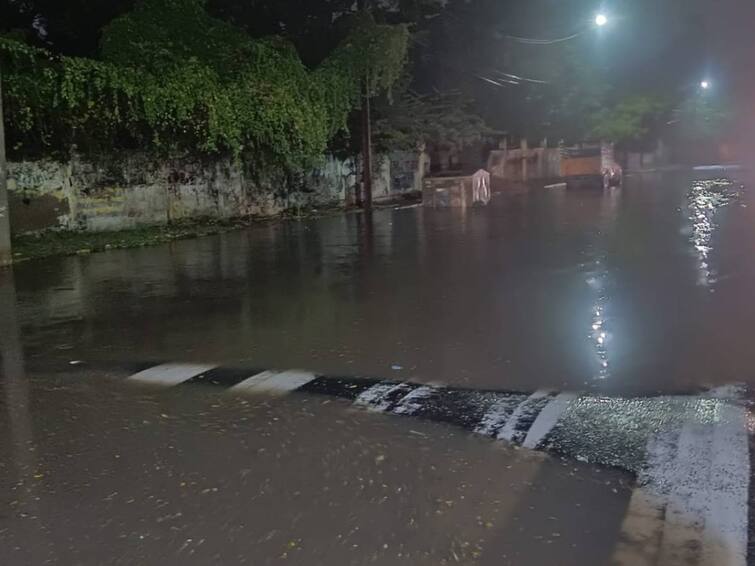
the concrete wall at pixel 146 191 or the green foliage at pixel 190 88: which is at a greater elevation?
the green foliage at pixel 190 88

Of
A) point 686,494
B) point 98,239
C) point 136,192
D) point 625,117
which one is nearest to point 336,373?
point 686,494

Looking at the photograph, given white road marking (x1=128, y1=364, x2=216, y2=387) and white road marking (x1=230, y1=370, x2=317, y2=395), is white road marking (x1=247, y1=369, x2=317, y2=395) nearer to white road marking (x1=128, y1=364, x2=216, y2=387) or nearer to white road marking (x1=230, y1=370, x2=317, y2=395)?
white road marking (x1=230, y1=370, x2=317, y2=395)

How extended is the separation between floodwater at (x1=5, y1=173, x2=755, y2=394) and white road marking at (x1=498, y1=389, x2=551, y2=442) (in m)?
0.19

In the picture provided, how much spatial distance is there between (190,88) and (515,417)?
15.2 meters

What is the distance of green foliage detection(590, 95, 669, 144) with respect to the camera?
44625mm

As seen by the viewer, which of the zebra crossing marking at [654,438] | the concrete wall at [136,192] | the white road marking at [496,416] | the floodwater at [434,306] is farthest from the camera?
the concrete wall at [136,192]

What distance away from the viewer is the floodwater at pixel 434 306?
7008 millimetres

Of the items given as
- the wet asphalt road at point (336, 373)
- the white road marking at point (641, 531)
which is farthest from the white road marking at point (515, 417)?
the white road marking at point (641, 531)

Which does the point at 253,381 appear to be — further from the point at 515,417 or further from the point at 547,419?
the point at 547,419

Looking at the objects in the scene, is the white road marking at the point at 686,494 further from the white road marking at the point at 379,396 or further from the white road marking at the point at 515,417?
the white road marking at the point at 379,396

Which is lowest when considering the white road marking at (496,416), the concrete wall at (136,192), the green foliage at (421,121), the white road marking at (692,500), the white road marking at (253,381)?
the white road marking at (692,500)

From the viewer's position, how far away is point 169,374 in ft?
22.1

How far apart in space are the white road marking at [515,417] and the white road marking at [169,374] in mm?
2757

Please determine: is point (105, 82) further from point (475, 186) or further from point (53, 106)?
point (475, 186)
